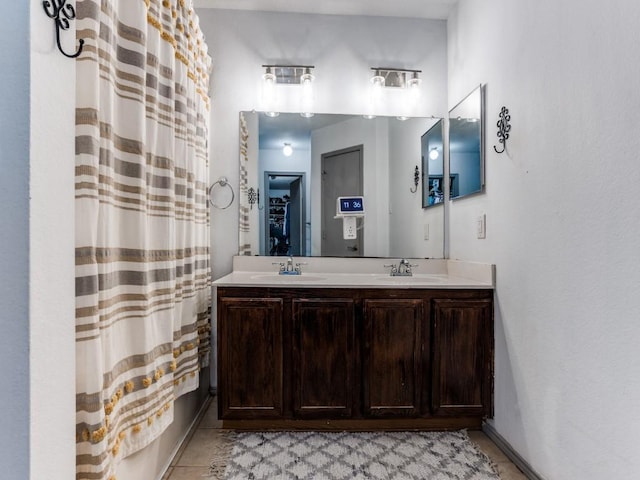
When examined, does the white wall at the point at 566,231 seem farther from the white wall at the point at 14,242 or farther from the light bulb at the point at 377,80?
the white wall at the point at 14,242

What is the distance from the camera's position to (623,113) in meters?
1.11

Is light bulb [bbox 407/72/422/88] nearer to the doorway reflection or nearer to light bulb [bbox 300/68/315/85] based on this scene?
light bulb [bbox 300/68/315/85]

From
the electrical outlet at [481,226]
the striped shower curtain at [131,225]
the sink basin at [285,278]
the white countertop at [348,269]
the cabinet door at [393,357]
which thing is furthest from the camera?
the white countertop at [348,269]

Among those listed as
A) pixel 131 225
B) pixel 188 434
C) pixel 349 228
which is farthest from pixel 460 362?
pixel 131 225

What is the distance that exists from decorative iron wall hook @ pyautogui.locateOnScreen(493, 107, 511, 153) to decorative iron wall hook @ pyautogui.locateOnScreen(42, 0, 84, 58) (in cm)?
181

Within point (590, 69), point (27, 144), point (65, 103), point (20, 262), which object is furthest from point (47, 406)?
point (590, 69)

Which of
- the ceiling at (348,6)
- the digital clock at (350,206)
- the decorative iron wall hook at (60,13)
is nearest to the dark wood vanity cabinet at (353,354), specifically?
the digital clock at (350,206)

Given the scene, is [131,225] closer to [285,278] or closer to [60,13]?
[60,13]

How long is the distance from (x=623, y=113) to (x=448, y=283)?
1.09m

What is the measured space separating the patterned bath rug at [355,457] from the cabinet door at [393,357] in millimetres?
159

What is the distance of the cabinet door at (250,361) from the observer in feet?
6.07

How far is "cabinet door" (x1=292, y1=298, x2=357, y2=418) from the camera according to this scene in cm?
187

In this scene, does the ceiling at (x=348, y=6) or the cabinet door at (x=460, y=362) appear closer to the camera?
the cabinet door at (x=460, y=362)

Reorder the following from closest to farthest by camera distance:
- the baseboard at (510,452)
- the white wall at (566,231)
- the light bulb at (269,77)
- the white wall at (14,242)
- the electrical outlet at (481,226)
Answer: the white wall at (14,242)
the white wall at (566,231)
the baseboard at (510,452)
the electrical outlet at (481,226)
the light bulb at (269,77)
